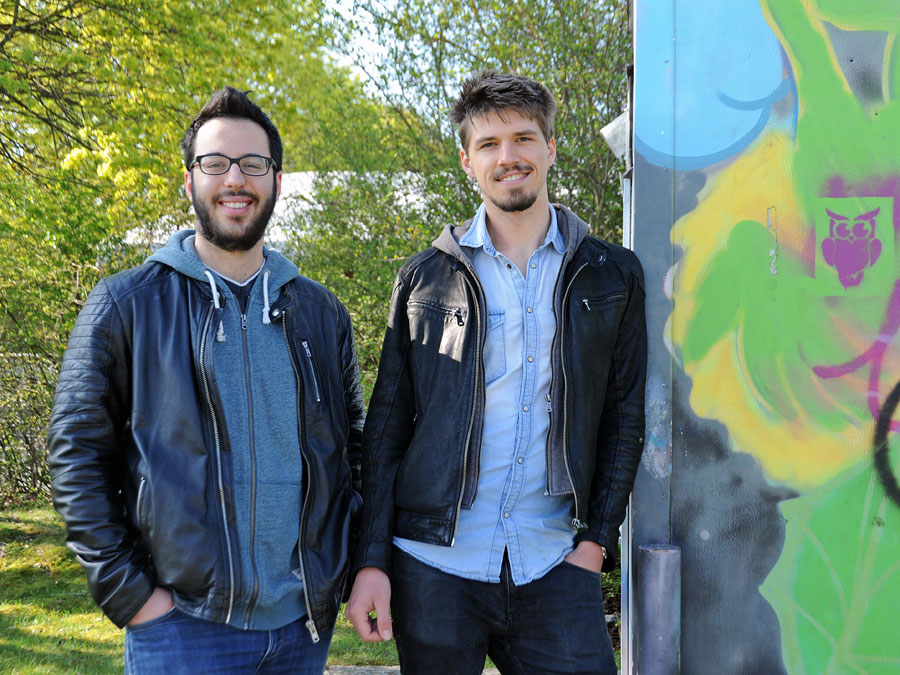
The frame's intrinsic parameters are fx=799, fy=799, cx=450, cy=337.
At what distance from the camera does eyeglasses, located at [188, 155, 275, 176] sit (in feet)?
7.88

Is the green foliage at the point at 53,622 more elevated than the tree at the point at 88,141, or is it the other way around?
the tree at the point at 88,141

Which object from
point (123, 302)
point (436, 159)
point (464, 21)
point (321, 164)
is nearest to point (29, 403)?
point (321, 164)

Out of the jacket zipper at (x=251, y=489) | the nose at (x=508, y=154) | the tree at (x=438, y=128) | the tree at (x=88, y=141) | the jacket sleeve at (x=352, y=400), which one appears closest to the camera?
the jacket zipper at (x=251, y=489)

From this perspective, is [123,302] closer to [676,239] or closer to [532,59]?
[676,239]

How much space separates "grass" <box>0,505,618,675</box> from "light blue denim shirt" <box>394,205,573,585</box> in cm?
298

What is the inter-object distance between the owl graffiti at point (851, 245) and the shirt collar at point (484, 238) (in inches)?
31.7

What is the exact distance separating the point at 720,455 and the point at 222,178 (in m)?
1.75

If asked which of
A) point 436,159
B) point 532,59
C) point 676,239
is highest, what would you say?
point 532,59

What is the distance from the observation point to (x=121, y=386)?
2182 mm

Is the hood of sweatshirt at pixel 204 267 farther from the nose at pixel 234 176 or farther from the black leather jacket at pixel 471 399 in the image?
the black leather jacket at pixel 471 399

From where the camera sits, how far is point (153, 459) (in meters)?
2.14

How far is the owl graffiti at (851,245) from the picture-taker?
2436 millimetres

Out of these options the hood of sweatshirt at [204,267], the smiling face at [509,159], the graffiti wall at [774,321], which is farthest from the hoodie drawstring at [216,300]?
the graffiti wall at [774,321]

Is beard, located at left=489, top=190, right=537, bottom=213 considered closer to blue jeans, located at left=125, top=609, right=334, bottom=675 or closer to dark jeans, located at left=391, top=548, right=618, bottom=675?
dark jeans, located at left=391, top=548, right=618, bottom=675
